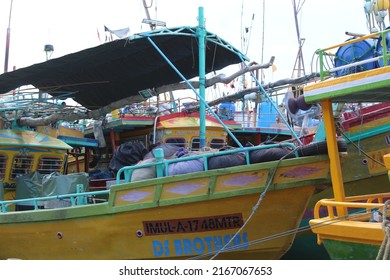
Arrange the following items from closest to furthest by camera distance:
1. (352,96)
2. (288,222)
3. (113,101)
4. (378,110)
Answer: (352,96)
(288,222)
(378,110)
(113,101)

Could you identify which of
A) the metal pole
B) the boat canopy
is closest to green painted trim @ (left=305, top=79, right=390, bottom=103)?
the metal pole

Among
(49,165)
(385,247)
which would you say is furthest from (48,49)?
(385,247)

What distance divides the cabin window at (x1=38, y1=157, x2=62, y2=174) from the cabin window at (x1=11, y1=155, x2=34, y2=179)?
0.28 metres

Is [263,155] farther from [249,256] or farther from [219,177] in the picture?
[249,256]

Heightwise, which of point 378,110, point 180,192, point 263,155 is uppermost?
point 378,110

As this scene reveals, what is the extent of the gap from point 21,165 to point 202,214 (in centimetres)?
578

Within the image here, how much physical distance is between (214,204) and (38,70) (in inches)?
189

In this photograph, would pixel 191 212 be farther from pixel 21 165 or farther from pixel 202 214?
pixel 21 165

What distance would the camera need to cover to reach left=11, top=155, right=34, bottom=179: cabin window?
33.6ft

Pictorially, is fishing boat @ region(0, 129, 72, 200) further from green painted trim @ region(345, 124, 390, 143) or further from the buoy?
the buoy

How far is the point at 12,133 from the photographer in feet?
34.3

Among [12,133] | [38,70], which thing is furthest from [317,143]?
[12,133]

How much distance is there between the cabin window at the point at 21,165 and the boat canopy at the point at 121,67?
157cm

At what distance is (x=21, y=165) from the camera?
10.4m
